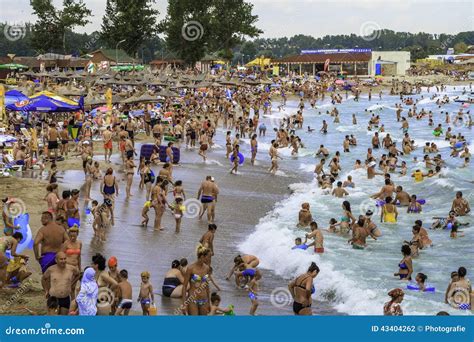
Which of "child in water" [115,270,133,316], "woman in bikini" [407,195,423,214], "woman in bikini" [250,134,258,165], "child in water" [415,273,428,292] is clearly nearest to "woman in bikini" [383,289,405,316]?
"child in water" [415,273,428,292]

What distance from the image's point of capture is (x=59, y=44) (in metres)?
67.7

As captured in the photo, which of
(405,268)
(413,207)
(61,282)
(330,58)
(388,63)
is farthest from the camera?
(388,63)

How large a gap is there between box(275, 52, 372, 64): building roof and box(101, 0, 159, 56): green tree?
37125 mm

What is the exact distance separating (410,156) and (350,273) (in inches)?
784

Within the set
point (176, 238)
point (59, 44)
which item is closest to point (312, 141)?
point (176, 238)

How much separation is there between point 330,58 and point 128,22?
137 ft

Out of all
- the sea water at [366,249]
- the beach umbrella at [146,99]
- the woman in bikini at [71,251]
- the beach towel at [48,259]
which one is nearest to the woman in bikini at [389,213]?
the sea water at [366,249]

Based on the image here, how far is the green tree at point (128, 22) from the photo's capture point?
64562 mm

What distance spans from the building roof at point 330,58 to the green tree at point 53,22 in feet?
134

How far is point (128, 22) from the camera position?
64500 millimetres

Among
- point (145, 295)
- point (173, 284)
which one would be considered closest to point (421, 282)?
point (173, 284)

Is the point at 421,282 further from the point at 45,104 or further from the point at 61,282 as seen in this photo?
the point at 45,104

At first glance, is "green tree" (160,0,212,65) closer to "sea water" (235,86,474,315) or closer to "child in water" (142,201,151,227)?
"sea water" (235,86,474,315)

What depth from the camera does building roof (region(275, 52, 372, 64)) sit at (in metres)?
99.3
